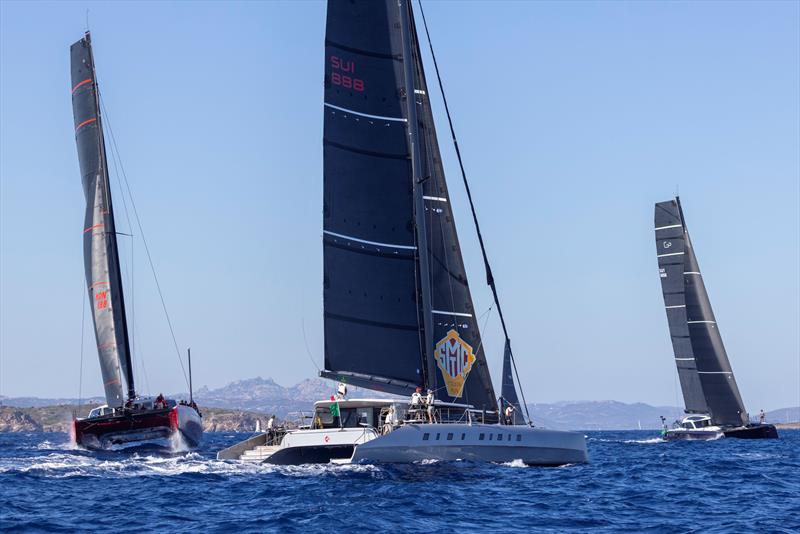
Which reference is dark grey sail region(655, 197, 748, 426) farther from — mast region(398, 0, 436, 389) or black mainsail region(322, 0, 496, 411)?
mast region(398, 0, 436, 389)

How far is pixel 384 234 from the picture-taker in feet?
111

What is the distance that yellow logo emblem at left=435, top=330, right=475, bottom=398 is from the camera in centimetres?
3406

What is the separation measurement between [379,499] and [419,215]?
11754 mm

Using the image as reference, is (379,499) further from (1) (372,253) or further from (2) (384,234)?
(2) (384,234)

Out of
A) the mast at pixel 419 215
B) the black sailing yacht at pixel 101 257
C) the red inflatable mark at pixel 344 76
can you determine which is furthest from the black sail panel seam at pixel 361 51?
the black sailing yacht at pixel 101 257

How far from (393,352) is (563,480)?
254 inches

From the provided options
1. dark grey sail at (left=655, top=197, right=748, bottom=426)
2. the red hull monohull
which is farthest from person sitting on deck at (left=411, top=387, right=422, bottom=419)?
dark grey sail at (left=655, top=197, right=748, bottom=426)

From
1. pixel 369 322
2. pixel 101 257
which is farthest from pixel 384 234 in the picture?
pixel 101 257

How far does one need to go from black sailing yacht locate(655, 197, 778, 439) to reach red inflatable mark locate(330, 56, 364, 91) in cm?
4829

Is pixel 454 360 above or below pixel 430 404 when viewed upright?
above

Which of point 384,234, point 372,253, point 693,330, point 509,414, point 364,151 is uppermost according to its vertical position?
point 364,151

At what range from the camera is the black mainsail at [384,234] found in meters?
33.4

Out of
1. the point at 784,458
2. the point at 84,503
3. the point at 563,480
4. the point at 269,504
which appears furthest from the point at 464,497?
the point at 784,458

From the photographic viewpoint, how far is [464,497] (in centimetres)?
2539
